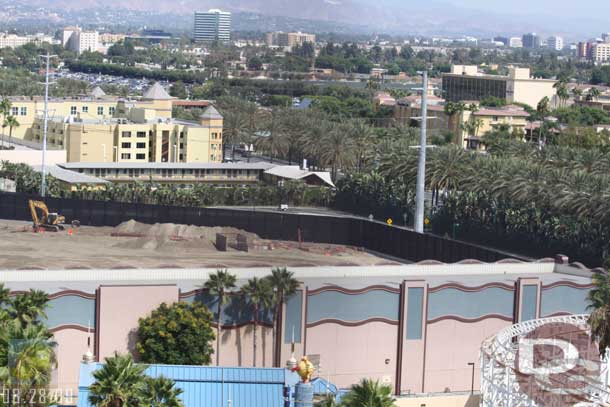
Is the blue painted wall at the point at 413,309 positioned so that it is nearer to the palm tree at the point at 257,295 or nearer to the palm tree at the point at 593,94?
the palm tree at the point at 257,295

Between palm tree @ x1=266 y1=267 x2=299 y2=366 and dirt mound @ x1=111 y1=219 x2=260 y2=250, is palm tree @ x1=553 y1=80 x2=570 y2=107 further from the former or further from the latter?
palm tree @ x1=266 y1=267 x2=299 y2=366

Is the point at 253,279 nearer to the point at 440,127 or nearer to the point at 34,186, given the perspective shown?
the point at 34,186

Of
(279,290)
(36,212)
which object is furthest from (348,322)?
(36,212)

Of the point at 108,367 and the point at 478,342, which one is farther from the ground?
the point at 108,367

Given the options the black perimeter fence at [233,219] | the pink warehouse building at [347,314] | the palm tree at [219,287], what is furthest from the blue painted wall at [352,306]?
the black perimeter fence at [233,219]

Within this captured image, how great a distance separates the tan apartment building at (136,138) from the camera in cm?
7975

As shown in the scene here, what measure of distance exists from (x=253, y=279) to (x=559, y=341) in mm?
8357

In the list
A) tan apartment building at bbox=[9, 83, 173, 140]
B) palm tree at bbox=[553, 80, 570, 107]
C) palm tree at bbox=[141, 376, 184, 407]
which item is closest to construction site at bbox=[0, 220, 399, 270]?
palm tree at bbox=[141, 376, 184, 407]

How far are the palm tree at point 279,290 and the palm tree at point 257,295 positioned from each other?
14 centimetres

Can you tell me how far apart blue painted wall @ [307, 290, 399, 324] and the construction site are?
14937 millimetres

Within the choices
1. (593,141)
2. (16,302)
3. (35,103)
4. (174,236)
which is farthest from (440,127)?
(16,302)

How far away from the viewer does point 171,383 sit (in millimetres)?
23625

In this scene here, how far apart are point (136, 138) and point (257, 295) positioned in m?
48.5

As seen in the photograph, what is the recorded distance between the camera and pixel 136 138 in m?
81.1
